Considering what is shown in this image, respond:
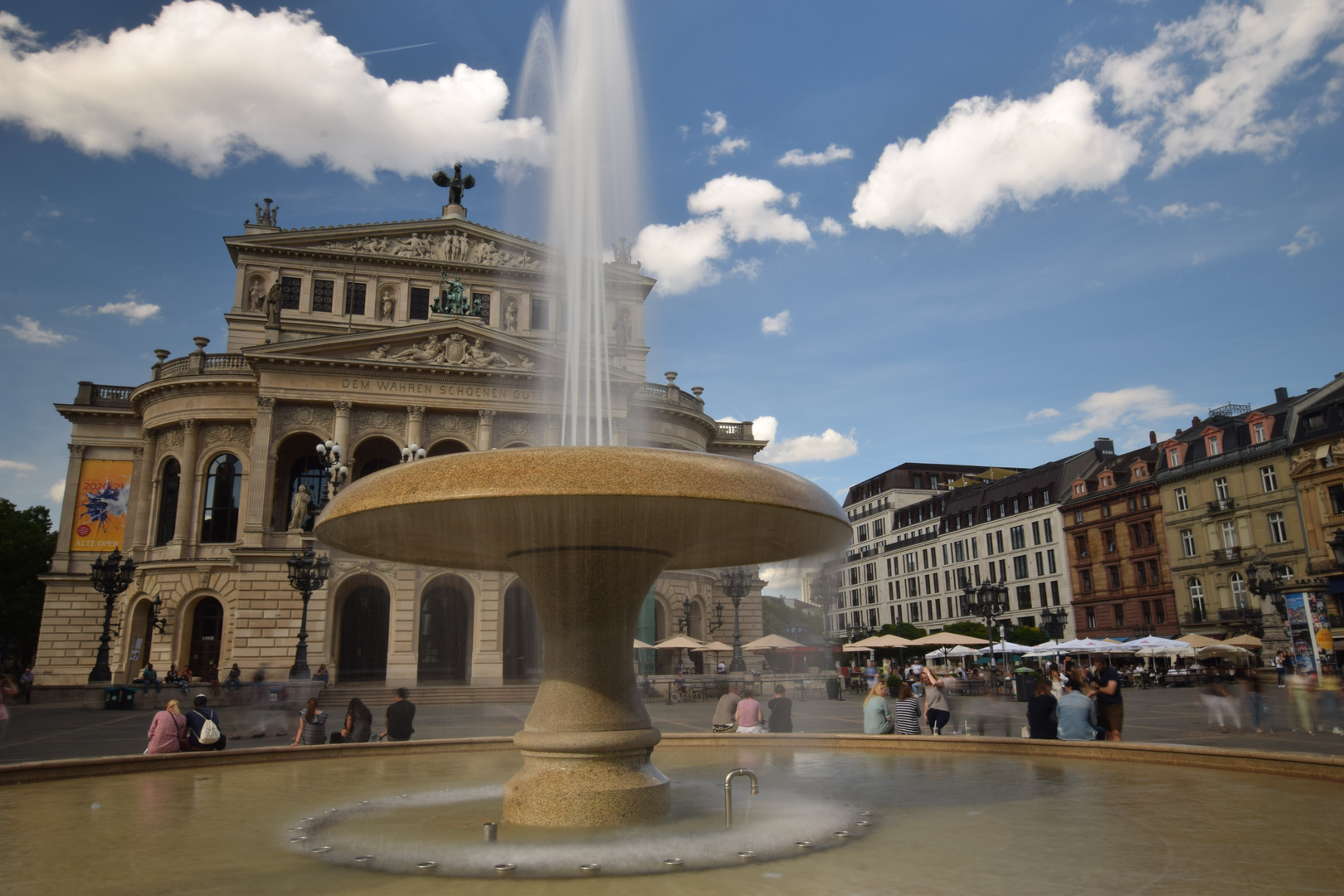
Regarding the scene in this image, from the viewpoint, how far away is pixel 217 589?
37094 millimetres

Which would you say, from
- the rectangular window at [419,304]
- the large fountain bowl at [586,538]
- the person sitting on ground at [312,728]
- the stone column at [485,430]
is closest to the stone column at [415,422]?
the stone column at [485,430]

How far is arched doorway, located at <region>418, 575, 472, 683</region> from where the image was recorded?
36.0 m

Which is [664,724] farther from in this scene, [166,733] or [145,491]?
[145,491]

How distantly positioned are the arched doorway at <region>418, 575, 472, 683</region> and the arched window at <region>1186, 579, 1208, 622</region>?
1503 inches

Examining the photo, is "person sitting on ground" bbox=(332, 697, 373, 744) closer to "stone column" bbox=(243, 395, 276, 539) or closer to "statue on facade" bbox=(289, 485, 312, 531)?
"statue on facade" bbox=(289, 485, 312, 531)

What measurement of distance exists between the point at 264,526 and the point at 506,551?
106 feet

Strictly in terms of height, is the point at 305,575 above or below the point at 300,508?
below

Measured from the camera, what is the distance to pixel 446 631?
37.3 metres

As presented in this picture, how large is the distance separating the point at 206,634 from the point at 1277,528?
50011 millimetres

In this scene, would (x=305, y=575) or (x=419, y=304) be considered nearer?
(x=305, y=575)

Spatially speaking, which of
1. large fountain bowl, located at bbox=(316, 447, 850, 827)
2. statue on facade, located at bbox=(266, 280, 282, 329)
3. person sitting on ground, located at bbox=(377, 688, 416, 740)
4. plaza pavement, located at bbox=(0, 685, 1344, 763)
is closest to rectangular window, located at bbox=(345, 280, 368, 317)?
statue on facade, located at bbox=(266, 280, 282, 329)

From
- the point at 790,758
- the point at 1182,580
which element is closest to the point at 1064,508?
the point at 1182,580

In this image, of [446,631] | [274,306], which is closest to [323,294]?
[274,306]

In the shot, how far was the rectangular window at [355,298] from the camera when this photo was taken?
142 feet
